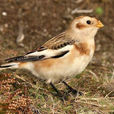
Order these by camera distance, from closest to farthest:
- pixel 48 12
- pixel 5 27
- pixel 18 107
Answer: pixel 18 107 → pixel 5 27 → pixel 48 12

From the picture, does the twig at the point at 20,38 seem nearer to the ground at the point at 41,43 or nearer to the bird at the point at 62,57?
the ground at the point at 41,43

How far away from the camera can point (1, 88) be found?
3740 mm

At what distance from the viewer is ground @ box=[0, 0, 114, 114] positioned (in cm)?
383

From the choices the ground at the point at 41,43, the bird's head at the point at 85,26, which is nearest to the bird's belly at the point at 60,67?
the ground at the point at 41,43

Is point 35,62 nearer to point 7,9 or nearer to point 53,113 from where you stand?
point 53,113

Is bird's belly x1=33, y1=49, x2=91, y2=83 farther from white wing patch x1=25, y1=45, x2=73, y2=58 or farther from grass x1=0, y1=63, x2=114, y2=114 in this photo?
grass x1=0, y1=63, x2=114, y2=114

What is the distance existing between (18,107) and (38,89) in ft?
2.10


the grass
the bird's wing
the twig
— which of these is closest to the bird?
the bird's wing

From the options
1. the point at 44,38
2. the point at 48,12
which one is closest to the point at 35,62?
the point at 44,38

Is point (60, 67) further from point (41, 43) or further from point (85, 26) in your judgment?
point (41, 43)

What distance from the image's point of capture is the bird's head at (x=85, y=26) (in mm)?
4312

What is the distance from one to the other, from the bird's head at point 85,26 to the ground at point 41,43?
0.74 m

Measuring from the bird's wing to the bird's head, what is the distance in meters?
0.20

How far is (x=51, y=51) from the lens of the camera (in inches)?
163
